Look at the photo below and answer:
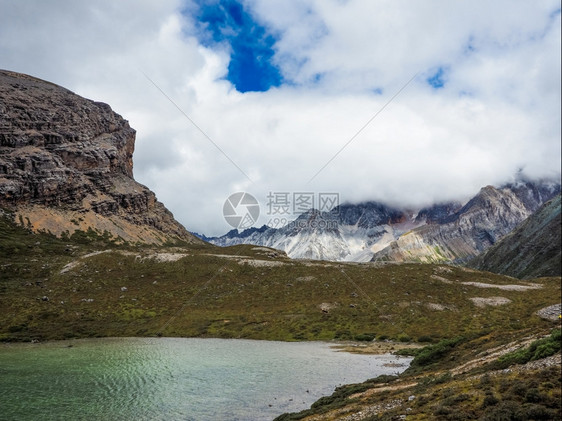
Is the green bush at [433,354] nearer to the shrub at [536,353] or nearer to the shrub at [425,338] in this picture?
the shrub at [536,353]

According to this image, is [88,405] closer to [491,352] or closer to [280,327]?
[491,352]

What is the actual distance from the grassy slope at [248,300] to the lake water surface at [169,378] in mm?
8145

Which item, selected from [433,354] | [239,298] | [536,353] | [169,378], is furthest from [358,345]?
[536,353]

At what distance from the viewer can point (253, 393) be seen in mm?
34719

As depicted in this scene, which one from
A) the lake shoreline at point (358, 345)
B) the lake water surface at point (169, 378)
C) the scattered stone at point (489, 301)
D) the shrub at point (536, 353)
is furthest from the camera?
the scattered stone at point (489, 301)

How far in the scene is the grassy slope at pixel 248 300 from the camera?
240 feet

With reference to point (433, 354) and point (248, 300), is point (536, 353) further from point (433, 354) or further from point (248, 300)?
point (248, 300)

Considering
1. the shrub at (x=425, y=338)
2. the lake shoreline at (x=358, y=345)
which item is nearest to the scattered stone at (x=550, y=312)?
the shrub at (x=425, y=338)

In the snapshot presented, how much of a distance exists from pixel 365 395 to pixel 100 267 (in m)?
103

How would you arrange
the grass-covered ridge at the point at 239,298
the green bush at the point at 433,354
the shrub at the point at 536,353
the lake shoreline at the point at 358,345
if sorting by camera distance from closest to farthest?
the shrub at the point at 536,353, the green bush at the point at 433,354, the lake shoreline at the point at 358,345, the grass-covered ridge at the point at 239,298

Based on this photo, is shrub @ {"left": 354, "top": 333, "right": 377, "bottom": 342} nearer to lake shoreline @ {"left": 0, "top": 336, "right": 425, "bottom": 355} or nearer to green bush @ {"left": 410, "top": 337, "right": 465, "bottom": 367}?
lake shoreline @ {"left": 0, "top": 336, "right": 425, "bottom": 355}

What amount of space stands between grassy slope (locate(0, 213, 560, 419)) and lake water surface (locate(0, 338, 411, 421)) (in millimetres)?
8145

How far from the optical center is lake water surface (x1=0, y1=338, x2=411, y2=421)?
2953 centimetres

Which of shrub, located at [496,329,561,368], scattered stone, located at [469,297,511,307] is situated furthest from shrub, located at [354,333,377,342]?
shrub, located at [496,329,561,368]
